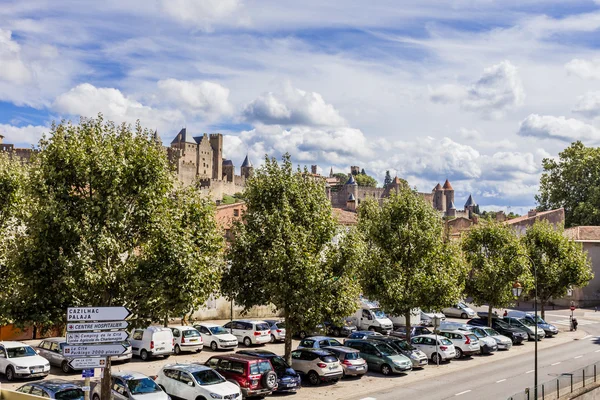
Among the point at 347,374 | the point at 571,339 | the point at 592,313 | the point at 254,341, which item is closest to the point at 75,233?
the point at 347,374

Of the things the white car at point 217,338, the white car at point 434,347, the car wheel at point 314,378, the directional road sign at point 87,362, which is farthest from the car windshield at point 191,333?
the directional road sign at point 87,362

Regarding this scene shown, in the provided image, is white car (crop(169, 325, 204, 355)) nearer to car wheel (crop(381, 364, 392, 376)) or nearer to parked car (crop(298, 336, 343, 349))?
parked car (crop(298, 336, 343, 349))

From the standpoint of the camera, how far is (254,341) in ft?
113

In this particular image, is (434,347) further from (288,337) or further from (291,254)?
(291,254)

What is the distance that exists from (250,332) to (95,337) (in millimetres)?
20891

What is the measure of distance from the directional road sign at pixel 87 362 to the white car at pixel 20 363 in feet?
38.7

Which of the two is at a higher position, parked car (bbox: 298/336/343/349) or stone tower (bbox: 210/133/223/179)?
stone tower (bbox: 210/133/223/179)

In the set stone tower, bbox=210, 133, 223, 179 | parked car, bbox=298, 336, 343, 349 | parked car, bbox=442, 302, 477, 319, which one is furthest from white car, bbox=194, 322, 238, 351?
stone tower, bbox=210, 133, 223, 179

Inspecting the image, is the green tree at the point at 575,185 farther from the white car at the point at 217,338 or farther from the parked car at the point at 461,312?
the white car at the point at 217,338

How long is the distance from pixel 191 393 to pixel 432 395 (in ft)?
34.5

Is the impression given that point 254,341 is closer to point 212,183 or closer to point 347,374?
point 347,374

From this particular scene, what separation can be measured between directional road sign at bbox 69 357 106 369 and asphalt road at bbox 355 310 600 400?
43.1 ft

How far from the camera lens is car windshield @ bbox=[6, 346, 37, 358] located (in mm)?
24531

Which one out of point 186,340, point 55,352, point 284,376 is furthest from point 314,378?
point 55,352
